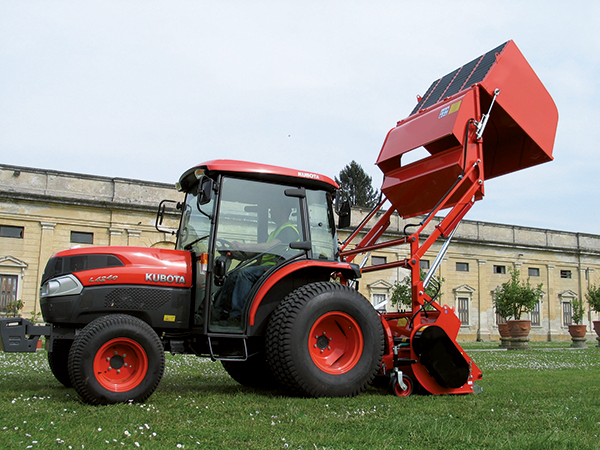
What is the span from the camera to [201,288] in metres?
5.76

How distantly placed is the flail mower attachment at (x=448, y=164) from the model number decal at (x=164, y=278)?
7.60 ft

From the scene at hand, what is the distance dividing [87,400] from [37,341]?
0.84 metres

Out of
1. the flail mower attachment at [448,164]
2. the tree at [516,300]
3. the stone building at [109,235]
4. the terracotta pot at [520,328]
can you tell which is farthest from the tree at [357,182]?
the flail mower attachment at [448,164]

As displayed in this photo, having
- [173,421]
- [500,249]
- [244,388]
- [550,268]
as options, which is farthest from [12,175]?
[550,268]

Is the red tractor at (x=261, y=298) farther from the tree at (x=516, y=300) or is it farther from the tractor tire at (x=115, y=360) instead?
the tree at (x=516, y=300)

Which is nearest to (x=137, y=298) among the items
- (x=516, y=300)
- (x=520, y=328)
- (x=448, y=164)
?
(x=448, y=164)

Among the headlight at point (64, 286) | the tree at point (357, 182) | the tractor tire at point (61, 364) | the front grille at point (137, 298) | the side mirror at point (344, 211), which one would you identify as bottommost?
the tractor tire at point (61, 364)

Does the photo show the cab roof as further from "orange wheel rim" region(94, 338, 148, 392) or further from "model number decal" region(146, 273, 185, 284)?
"orange wheel rim" region(94, 338, 148, 392)

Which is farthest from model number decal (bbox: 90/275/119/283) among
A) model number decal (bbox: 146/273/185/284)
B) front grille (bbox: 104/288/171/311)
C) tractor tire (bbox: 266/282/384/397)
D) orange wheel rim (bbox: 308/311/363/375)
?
orange wheel rim (bbox: 308/311/363/375)

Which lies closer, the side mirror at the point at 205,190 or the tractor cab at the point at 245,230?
the side mirror at the point at 205,190

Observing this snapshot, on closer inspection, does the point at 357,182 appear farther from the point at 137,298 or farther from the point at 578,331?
the point at 137,298

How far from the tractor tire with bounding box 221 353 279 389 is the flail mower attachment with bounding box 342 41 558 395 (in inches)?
57.9

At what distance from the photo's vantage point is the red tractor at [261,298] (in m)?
5.22

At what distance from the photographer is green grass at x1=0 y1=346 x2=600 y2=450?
148 inches
